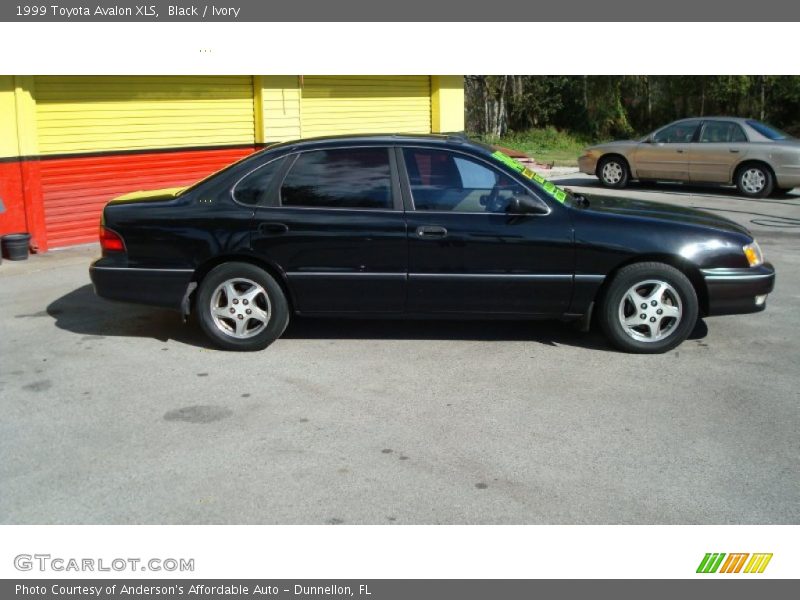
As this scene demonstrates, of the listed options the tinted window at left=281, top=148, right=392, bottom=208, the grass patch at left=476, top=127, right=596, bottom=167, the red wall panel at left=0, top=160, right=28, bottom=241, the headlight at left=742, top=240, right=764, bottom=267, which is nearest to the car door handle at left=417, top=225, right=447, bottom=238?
the tinted window at left=281, top=148, right=392, bottom=208

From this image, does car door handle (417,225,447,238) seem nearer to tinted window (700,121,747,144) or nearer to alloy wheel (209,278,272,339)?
alloy wheel (209,278,272,339)

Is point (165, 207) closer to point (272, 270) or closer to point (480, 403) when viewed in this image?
point (272, 270)

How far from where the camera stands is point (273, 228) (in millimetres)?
6918

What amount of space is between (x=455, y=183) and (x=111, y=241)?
8.58 feet

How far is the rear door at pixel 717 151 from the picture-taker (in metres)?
16.5

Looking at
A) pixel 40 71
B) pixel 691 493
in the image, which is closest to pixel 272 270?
pixel 691 493

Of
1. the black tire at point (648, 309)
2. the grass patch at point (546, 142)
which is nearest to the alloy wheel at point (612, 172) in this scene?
the grass patch at point (546, 142)

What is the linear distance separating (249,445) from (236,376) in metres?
1.29

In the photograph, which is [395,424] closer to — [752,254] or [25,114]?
[752,254]

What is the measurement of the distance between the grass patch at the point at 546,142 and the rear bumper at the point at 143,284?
18.8 metres

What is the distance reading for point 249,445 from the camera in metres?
5.27

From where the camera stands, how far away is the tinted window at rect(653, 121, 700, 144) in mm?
16905

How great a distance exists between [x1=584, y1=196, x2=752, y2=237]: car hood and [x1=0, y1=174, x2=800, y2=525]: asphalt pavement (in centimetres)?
90

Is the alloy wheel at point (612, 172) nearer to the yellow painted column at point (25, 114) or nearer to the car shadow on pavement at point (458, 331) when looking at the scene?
the car shadow on pavement at point (458, 331)
